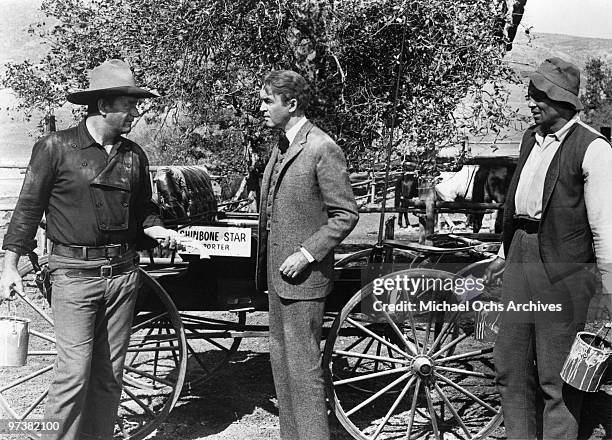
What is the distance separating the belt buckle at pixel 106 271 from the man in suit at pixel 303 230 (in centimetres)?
70

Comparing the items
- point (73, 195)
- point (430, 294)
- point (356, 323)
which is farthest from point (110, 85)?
point (430, 294)

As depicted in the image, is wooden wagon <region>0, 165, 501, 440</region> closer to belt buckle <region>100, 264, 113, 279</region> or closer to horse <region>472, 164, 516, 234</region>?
belt buckle <region>100, 264, 113, 279</region>

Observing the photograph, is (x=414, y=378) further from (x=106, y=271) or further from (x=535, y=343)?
(x=106, y=271)

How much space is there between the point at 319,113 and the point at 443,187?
345 inches

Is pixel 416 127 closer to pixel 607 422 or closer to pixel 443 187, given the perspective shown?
pixel 607 422

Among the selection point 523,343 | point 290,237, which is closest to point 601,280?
point 523,343

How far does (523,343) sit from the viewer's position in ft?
9.68

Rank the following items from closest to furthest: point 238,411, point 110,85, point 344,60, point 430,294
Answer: point 110,85 → point 430,294 → point 344,60 → point 238,411

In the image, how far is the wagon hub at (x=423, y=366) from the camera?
3.32 m

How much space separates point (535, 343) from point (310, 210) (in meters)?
1.17


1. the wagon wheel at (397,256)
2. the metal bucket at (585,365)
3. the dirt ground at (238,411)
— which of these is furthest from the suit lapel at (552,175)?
the dirt ground at (238,411)

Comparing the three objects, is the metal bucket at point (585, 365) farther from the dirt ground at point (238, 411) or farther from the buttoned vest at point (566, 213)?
the dirt ground at point (238, 411)

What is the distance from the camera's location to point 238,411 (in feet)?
12.7

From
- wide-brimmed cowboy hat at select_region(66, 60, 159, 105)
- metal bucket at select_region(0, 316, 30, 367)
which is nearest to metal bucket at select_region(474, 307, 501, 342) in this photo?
wide-brimmed cowboy hat at select_region(66, 60, 159, 105)
